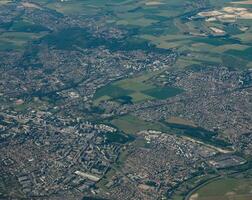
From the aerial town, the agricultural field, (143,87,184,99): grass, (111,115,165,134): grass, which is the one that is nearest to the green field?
the aerial town

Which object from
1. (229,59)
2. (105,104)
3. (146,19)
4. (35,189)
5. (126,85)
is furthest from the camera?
(146,19)

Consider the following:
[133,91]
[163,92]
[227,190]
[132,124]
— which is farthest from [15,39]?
[227,190]

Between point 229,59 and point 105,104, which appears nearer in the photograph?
point 105,104

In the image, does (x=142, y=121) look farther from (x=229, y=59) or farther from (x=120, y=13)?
(x=120, y=13)

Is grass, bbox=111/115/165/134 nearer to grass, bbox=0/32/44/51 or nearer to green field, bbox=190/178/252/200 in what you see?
green field, bbox=190/178/252/200

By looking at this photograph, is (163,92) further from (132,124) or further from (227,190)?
(227,190)

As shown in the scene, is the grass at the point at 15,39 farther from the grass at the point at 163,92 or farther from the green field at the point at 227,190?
the green field at the point at 227,190

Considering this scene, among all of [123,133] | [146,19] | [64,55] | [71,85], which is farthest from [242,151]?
[146,19]

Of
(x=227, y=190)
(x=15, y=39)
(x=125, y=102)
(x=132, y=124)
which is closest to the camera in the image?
(x=227, y=190)
